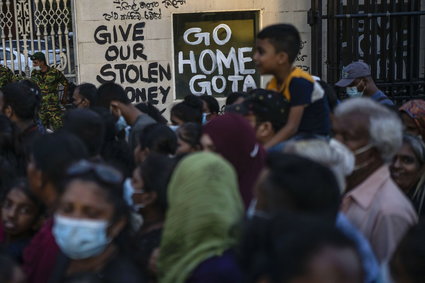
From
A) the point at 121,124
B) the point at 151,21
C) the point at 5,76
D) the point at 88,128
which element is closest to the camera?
the point at 88,128

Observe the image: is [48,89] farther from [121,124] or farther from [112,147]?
[112,147]

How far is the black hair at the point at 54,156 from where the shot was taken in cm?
267

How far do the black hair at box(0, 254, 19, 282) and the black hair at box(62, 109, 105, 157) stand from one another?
1309mm

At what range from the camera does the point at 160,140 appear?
12.5 ft

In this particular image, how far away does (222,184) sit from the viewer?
211 cm

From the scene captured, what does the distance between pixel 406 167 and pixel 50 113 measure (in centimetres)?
642

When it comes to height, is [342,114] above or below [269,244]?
above

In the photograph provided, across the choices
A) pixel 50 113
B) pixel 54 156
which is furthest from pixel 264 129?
pixel 50 113

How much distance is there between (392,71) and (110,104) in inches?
156

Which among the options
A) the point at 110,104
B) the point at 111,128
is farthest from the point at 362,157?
the point at 110,104

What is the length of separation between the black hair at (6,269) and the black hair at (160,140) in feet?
5.60

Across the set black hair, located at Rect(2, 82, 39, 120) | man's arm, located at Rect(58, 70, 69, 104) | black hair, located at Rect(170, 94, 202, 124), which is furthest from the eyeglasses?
man's arm, located at Rect(58, 70, 69, 104)

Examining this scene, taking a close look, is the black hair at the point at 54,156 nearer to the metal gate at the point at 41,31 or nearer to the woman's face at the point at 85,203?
the woman's face at the point at 85,203

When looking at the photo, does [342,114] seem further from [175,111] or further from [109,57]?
[109,57]
